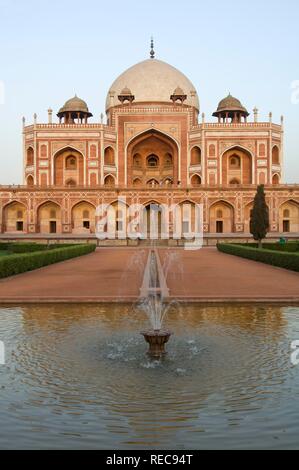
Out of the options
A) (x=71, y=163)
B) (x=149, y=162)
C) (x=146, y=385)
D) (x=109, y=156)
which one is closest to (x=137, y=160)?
(x=149, y=162)

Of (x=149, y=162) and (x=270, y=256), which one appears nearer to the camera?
(x=270, y=256)

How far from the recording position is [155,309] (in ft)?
23.9

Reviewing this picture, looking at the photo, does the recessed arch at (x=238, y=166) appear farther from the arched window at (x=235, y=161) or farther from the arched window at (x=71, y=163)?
the arched window at (x=71, y=163)

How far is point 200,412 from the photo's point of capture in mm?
4004

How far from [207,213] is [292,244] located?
46.5ft

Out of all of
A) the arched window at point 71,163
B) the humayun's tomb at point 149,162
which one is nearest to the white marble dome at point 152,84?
the humayun's tomb at point 149,162

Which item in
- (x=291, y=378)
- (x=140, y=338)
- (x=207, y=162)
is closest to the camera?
(x=291, y=378)

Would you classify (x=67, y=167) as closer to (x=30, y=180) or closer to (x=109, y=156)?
(x=30, y=180)

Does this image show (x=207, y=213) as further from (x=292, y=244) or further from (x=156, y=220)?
(x=292, y=244)

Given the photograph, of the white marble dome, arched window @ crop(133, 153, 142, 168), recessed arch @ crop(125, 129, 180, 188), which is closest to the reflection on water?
recessed arch @ crop(125, 129, 180, 188)

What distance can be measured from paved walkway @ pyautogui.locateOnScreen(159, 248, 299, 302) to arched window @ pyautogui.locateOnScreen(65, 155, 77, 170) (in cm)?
2871

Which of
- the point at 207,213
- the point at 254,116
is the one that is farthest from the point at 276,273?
the point at 254,116

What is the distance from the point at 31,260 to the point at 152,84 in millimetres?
34405

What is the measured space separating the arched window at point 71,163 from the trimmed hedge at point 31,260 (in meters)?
21.9
